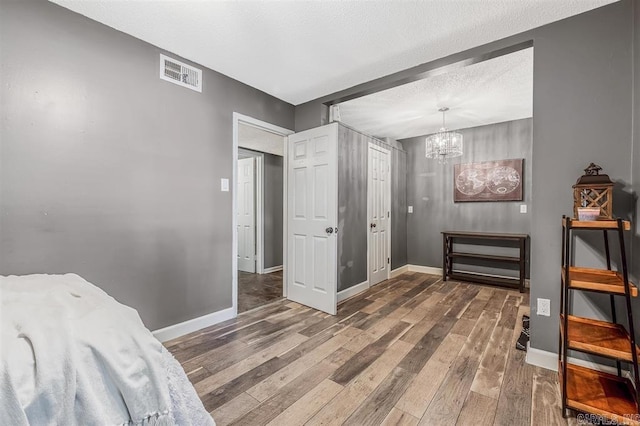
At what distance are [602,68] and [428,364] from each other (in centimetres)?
235

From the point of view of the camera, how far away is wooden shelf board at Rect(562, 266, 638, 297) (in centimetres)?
147

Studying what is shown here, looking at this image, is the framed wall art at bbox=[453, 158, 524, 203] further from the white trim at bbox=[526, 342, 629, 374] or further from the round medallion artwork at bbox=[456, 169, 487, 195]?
the white trim at bbox=[526, 342, 629, 374]

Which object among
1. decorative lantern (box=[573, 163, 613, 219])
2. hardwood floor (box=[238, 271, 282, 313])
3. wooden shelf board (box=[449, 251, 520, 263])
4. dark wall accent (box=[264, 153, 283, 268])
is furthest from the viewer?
dark wall accent (box=[264, 153, 283, 268])

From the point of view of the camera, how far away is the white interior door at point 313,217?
3.04 meters

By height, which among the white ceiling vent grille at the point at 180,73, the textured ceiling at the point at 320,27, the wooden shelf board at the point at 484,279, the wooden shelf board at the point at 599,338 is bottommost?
the wooden shelf board at the point at 484,279

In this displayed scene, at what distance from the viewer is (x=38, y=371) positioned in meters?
0.70

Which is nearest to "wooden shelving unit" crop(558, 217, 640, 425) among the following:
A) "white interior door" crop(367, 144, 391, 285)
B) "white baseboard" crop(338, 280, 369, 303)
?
"white baseboard" crop(338, 280, 369, 303)

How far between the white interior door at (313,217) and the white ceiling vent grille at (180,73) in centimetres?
123

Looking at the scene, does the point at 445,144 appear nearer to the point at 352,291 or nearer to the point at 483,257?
the point at 483,257

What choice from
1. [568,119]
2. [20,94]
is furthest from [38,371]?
[568,119]

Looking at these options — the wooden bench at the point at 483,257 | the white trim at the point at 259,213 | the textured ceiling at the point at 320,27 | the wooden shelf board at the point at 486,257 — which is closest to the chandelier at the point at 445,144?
the textured ceiling at the point at 320,27

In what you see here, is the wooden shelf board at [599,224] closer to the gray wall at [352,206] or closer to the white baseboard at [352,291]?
the gray wall at [352,206]

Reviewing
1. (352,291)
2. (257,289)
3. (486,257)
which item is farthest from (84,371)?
(486,257)

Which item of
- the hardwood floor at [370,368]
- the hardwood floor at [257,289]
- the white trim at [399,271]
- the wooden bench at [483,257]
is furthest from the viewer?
the white trim at [399,271]
